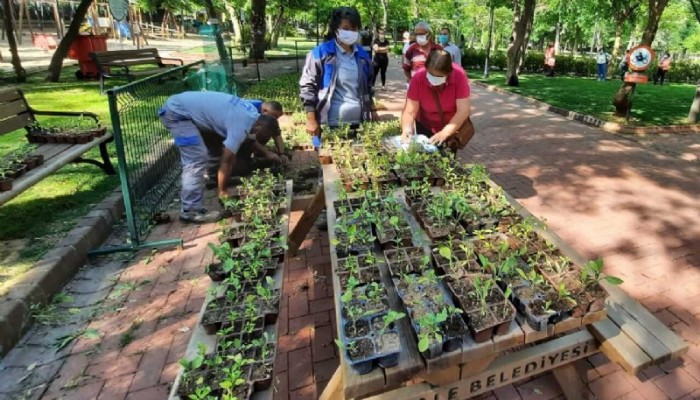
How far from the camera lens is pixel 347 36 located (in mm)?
3711

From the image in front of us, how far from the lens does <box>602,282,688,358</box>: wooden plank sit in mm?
1585

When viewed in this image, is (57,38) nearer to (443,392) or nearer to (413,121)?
(413,121)

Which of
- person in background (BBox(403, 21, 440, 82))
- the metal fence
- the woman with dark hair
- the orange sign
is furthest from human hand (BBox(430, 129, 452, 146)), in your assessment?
the orange sign

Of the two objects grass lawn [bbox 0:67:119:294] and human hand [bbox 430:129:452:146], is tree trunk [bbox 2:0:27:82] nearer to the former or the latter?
grass lawn [bbox 0:67:119:294]

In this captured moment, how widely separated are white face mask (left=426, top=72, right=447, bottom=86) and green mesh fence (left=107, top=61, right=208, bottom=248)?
Answer: 8.40 feet

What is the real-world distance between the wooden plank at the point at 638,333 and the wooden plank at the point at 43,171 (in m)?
3.86

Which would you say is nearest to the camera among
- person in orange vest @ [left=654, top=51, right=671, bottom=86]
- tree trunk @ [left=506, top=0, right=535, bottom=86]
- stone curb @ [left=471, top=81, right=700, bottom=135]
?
stone curb @ [left=471, top=81, right=700, bottom=135]

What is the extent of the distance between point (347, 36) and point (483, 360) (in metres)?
3.03

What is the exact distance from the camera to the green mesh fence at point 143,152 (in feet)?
11.6

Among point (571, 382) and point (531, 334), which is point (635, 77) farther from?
point (531, 334)

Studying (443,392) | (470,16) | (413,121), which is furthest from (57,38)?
(470,16)

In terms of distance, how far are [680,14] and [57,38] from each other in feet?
171

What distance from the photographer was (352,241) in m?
2.12

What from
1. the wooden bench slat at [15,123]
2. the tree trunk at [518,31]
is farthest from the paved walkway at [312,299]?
the tree trunk at [518,31]
